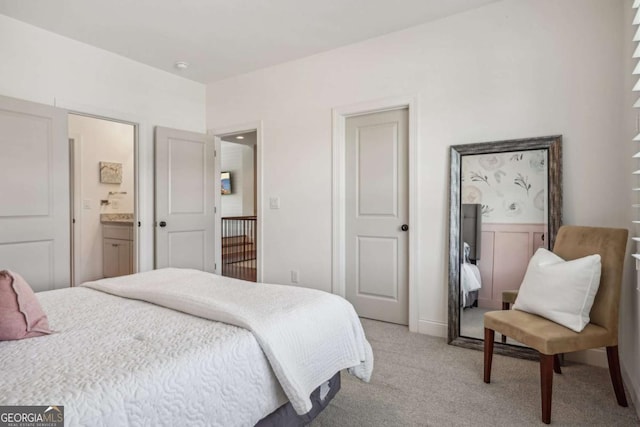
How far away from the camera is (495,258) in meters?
2.68

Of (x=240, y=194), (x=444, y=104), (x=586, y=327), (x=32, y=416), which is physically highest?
(x=444, y=104)

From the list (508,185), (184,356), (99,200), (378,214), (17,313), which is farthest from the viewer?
(99,200)

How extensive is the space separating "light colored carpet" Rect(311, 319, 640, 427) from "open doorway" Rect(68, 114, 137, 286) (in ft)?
12.0

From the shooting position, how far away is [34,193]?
2.94m

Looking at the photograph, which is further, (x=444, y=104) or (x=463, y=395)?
(x=444, y=104)

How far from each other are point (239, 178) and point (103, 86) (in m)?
4.70

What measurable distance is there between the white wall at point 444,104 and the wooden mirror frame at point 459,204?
74mm

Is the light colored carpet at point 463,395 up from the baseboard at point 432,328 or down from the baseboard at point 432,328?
down

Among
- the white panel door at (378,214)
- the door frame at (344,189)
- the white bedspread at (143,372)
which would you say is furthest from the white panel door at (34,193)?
the white panel door at (378,214)

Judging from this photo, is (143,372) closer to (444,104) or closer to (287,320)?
(287,320)

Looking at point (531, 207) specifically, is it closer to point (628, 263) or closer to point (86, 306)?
point (628, 263)

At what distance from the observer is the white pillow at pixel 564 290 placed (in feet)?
6.17

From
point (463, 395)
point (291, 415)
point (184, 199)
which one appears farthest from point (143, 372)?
point (184, 199)

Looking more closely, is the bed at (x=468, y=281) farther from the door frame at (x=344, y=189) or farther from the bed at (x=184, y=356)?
the bed at (x=184, y=356)
